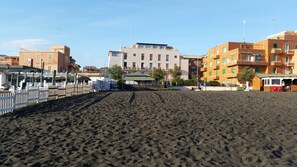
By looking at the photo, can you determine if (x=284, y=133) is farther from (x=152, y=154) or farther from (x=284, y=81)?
(x=284, y=81)

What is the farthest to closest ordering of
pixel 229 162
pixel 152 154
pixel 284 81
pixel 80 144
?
pixel 284 81 < pixel 80 144 < pixel 152 154 < pixel 229 162

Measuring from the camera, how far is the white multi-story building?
9338 centimetres

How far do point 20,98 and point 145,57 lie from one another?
3249 inches

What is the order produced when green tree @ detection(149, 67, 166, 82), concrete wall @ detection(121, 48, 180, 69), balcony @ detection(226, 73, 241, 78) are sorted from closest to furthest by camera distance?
balcony @ detection(226, 73, 241, 78), green tree @ detection(149, 67, 166, 82), concrete wall @ detection(121, 48, 180, 69)

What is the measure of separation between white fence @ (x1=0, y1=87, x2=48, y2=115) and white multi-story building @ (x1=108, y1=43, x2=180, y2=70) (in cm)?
7503

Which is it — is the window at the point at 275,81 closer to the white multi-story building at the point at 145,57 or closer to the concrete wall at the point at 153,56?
the white multi-story building at the point at 145,57

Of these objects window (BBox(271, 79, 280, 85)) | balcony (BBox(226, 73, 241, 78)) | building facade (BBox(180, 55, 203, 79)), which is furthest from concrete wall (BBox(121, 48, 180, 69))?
window (BBox(271, 79, 280, 85))

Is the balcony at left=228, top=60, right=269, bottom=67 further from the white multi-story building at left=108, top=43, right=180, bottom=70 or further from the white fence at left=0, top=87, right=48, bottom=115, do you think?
the white fence at left=0, top=87, right=48, bottom=115

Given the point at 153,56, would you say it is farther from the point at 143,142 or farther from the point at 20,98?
the point at 143,142

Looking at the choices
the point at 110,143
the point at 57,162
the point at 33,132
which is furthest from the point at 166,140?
the point at 33,132

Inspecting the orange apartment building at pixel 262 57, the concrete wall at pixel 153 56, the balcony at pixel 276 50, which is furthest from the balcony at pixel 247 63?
the concrete wall at pixel 153 56

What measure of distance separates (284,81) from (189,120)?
42.6m

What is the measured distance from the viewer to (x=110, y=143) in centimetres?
730

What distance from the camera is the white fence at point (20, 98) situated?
12062 mm
